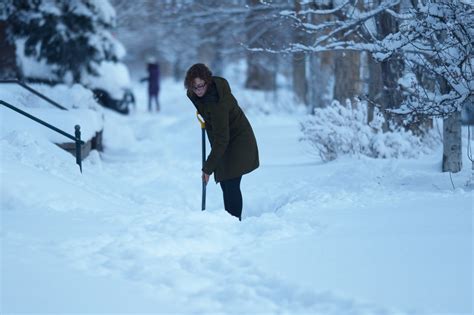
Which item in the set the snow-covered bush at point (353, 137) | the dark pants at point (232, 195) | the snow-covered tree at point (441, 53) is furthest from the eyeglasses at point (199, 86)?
the snow-covered bush at point (353, 137)

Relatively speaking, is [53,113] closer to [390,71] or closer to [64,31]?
[390,71]

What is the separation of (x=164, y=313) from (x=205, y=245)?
1.09 meters

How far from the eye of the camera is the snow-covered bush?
A: 878 cm

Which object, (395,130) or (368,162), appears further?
(395,130)

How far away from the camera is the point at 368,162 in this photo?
25.7ft

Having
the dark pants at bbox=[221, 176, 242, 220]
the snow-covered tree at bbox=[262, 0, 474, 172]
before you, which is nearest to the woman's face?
the dark pants at bbox=[221, 176, 242, 220]

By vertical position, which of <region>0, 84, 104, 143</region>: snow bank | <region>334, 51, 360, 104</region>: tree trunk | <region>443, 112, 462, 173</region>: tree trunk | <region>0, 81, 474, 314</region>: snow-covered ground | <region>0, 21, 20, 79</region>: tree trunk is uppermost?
<region>0, 21, 20, 79</region>: tree trunk

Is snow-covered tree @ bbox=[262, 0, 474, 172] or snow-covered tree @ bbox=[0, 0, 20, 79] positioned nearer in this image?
snow-covered tree @ bbox=[262, 0, 474, 172]

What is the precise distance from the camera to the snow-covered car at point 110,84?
58.4 feet

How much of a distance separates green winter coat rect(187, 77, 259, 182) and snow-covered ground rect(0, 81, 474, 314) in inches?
23.0

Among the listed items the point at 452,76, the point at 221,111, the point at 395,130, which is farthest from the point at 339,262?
the point at 395,130

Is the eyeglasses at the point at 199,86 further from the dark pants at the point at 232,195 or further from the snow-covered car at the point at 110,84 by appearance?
the snow-covered car at the point at 110,84

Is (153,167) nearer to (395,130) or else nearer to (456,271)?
(395,130)

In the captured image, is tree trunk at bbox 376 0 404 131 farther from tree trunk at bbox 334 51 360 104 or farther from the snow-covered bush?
tree trunk at bbox 334 51 360 104
